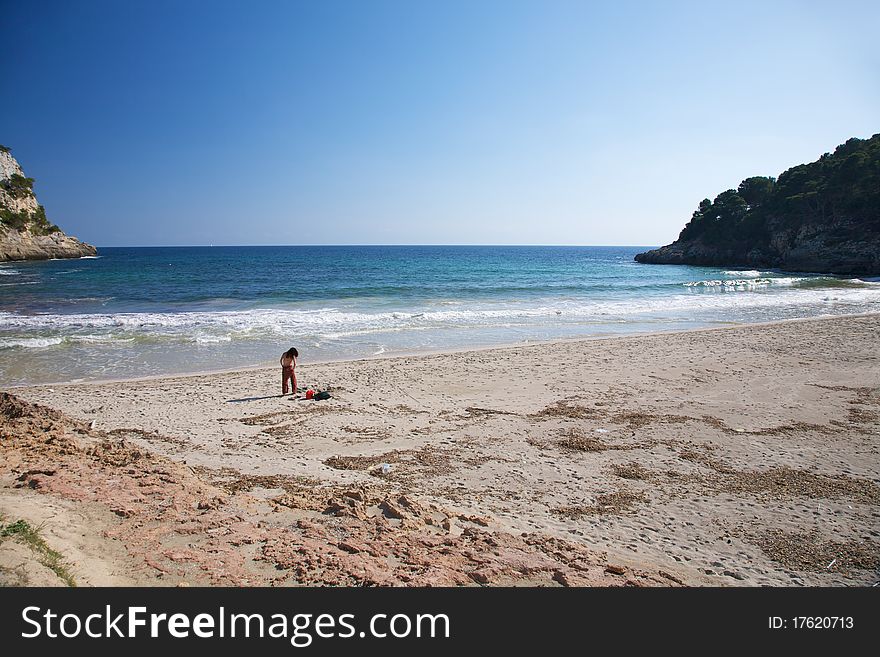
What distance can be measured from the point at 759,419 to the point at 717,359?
218 inches

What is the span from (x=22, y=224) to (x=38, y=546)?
87.6 metres

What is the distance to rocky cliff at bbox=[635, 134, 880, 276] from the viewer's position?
1996 inches

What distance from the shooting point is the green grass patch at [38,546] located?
3248 mm

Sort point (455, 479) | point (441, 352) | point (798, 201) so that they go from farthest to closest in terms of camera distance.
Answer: point (798, 201) < point (441, 352) < point (455, 479)

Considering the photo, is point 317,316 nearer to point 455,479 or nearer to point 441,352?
point 441,352

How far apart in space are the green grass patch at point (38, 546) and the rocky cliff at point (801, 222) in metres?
63.0

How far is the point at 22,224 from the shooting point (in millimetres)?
67625

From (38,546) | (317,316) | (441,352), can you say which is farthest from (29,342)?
(38,546)

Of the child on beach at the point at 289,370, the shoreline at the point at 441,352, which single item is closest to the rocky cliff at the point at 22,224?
the shoreline at the point at 441,352
